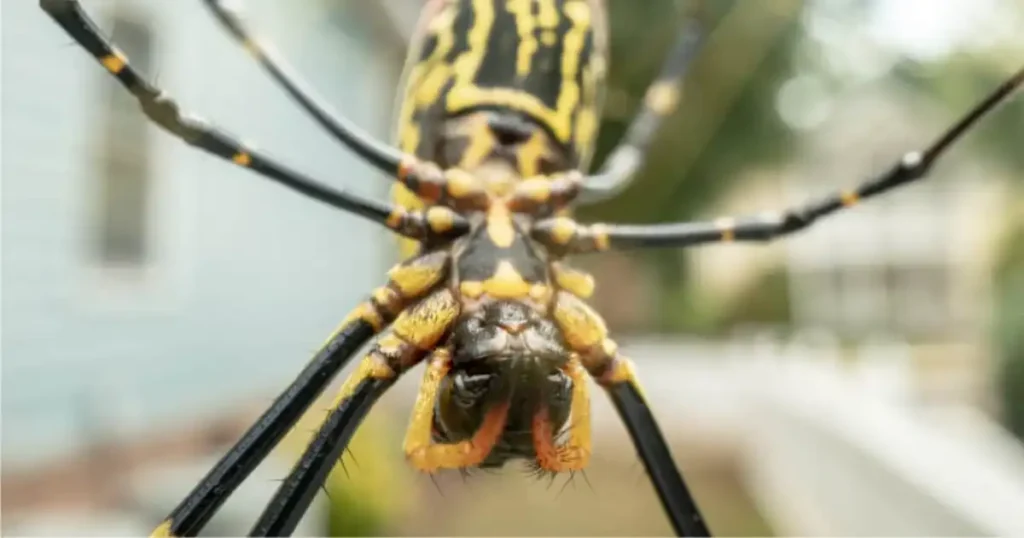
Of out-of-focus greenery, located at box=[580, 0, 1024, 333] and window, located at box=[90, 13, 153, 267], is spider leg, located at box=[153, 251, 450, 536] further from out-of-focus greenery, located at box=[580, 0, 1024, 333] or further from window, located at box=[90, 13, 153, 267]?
window, located at box=[90, 13, 153, 267]

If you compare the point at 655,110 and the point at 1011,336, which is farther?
the point at 1011,336

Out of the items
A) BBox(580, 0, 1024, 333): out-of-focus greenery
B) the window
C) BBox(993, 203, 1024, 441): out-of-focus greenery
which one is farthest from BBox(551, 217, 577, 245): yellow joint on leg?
BBox(993, 203, 1024, 441): out-of-focus greenery

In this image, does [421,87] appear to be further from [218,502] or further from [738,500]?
[738,500]

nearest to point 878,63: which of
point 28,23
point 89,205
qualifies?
point 89,205

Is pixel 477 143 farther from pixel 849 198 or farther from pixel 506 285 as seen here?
pixel 849 198

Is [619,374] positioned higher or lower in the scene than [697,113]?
lower

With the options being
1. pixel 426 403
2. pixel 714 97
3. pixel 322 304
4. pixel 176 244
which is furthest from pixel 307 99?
pixel 714 97

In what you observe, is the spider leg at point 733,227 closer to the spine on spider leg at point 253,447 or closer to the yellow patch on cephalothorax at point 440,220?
the yellow patch on cephalothorax at point 440,220
